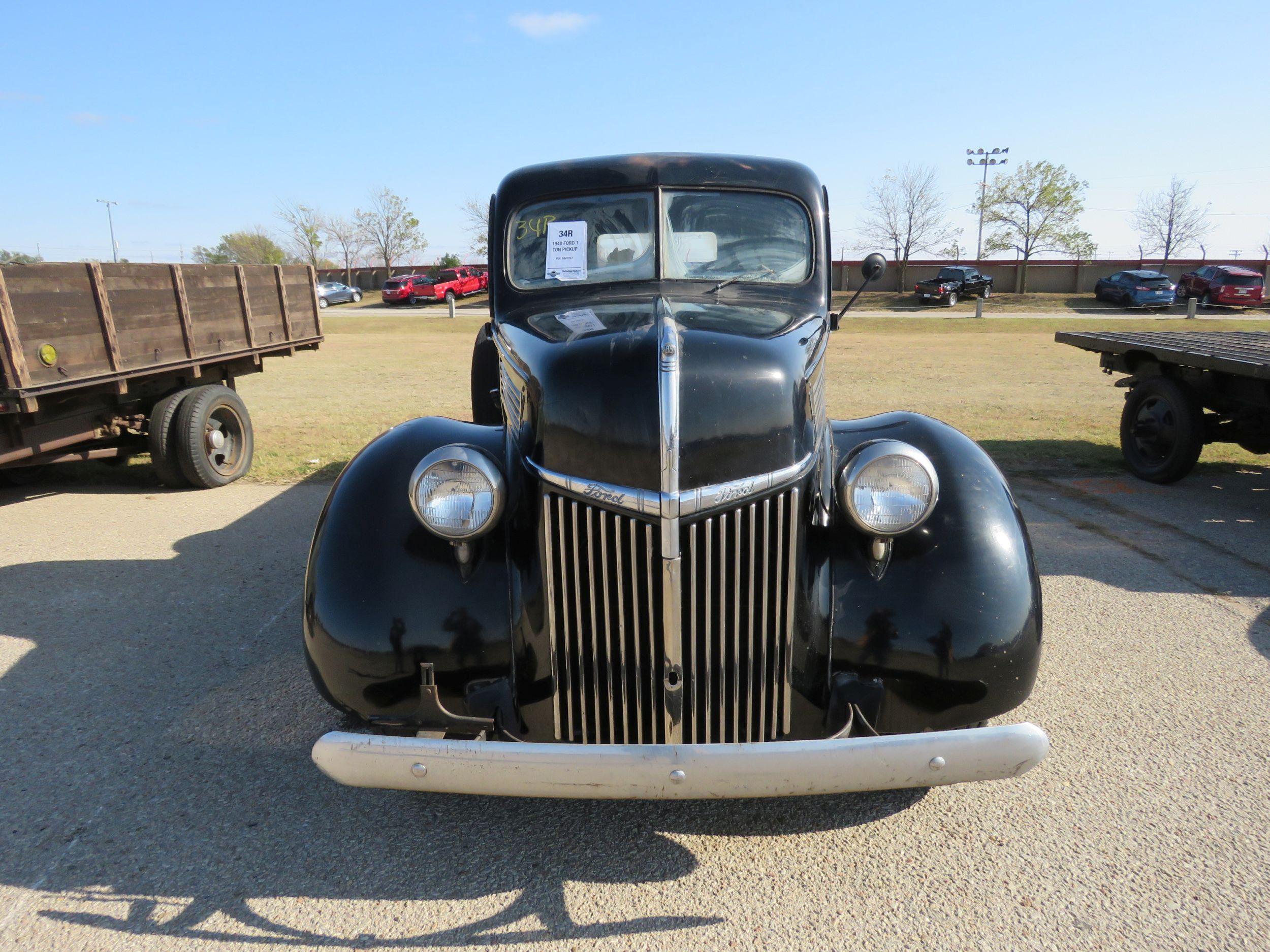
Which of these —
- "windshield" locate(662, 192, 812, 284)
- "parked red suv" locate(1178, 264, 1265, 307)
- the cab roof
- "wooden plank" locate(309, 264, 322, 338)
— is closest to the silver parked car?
"wooden plank" locate(309, 264, 322, 338)

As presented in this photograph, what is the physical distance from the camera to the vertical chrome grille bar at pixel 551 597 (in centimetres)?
240

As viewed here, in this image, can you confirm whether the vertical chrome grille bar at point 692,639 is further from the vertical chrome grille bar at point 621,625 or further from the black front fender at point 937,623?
the black front fender at point 937,623

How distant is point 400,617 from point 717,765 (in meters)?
1.08

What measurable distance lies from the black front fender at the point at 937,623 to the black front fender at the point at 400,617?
41.1 inches

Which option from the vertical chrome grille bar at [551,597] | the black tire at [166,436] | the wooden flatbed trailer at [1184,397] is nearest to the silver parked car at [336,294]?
the black tire at [166,436]

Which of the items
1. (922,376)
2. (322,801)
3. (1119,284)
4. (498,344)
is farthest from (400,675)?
(1119,284)

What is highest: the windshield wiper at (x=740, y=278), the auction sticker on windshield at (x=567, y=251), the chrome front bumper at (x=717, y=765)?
the auction sticker on windshield at (x=567, y=251)

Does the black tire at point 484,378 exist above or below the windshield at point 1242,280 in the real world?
above

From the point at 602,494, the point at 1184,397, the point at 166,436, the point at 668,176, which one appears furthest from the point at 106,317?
the point at 1184,397

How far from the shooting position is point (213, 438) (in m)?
7.04

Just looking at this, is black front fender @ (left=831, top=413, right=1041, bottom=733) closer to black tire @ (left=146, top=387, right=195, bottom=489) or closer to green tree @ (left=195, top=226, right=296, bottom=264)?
black tire @ (left=146, top=387, right=195, bottom=489)

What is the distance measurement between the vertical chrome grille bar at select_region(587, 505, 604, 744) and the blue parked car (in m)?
35.3

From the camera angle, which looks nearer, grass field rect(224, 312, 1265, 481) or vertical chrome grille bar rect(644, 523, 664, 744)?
vertical chrome grille bar rect(644, 523, 664, 744)

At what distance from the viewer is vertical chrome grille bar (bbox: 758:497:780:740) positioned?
7.68 feet
